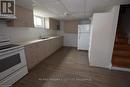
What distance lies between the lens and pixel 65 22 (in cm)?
611

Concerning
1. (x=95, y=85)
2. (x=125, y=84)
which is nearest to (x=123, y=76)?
(x=125, y=84)

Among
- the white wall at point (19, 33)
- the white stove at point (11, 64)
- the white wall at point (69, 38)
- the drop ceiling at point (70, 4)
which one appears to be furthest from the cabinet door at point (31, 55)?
the white wall at point (69, 38)

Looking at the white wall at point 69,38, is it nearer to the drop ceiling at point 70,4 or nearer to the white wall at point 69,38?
the white wall at point 69,38

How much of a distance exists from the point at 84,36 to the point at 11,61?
12.9 ft

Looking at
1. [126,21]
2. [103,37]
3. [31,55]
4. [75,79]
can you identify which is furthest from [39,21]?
[126,21]

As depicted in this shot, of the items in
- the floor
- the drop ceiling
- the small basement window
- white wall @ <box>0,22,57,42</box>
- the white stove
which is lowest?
the floor

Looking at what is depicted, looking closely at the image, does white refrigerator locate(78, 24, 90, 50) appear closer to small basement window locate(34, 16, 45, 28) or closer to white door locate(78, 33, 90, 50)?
white door locate(78, 33, 90, 50)

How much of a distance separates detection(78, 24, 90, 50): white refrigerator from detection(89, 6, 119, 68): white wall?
6.49ft

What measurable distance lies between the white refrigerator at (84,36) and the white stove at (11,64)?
353 cm

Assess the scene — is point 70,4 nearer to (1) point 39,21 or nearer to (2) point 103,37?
(2) point 103,37

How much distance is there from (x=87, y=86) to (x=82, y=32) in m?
3.44

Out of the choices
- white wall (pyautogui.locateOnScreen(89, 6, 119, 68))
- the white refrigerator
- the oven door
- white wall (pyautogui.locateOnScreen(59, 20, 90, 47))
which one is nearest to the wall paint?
the white refrigerator

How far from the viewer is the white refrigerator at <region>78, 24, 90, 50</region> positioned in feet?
15.5

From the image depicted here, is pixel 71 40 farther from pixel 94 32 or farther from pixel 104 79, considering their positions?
pixel 104 79
